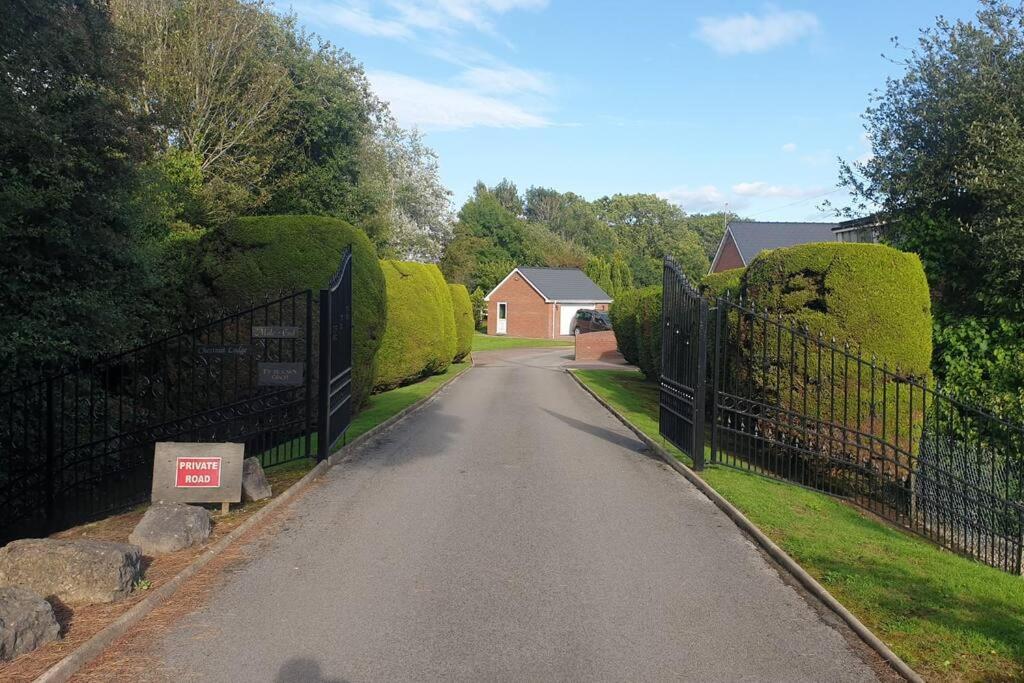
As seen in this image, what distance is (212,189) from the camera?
2486cm

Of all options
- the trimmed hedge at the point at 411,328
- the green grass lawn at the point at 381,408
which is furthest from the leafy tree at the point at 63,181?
the trimmed hedge at the point at 411,328

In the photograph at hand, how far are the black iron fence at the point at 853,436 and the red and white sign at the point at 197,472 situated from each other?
584 centimetres

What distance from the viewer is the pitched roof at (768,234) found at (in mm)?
39812

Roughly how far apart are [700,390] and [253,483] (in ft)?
18.4

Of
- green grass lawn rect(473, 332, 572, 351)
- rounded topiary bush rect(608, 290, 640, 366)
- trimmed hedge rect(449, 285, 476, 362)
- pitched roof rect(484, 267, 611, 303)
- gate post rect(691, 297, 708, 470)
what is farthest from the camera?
pitched roof rect(484, 267, 611, 303)

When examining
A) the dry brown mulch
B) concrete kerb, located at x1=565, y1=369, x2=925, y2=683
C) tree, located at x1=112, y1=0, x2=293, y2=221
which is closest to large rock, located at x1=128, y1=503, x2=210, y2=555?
the dry brown mulch

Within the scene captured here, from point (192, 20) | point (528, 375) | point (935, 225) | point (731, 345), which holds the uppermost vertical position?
point (192, 20)

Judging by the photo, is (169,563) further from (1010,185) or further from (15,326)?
(1010,185)

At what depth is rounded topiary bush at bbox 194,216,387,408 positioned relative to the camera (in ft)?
44.2

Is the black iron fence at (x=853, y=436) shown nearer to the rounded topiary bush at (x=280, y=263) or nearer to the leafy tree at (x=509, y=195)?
the rounded topiary bush at (x=280, y=263)

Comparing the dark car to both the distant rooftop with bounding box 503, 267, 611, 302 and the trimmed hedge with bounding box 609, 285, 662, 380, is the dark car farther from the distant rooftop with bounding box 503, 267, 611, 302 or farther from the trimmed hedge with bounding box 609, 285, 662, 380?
the trimmed hedge with bounding box 609, 285, 662, 380

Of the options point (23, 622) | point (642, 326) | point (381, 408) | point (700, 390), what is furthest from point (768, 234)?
point (23, 622)

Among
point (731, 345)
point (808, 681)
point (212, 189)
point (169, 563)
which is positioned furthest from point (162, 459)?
point (212, 189)

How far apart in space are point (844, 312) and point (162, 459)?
8743 millimetres
